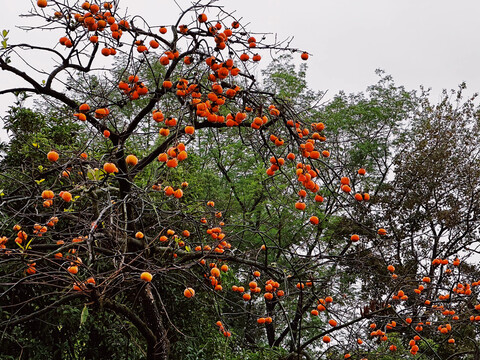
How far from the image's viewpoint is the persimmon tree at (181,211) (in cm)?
250

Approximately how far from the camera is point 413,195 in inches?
441

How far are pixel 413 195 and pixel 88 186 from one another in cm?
999

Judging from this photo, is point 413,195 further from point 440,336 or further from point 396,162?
point 440,336

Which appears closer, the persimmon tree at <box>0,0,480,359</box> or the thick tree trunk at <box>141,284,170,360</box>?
the persimmon tree at <box>0,0,480,359</box>

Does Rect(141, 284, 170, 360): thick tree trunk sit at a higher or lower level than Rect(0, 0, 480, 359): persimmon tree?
lower

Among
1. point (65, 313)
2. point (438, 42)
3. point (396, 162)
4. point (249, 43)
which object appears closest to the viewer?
point (249, 43)

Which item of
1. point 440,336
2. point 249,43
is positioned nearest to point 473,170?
point 440,336

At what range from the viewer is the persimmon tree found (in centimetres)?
250

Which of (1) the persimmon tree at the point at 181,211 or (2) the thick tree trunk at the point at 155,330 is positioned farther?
(2) the thick tree trunk at the point at 155,330

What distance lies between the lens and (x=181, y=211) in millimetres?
2967

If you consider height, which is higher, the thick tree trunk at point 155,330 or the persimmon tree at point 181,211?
the persimmon tree at point 181,211

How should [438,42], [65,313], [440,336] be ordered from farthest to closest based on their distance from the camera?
[438,42], [440,336], [65,313]

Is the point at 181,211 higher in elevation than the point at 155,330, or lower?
higher

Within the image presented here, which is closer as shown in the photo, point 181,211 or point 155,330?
point 181,211
